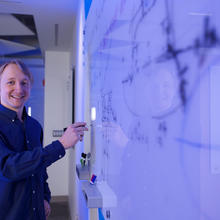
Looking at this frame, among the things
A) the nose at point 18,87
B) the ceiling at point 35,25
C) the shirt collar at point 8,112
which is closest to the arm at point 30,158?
the shirt collar at point 8,112

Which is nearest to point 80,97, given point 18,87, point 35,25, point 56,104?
point 18,87

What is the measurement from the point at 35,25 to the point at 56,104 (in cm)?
171

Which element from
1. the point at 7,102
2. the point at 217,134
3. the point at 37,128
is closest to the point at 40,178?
the point at 37,128

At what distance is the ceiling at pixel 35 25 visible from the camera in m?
2.95

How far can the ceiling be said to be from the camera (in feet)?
9.68

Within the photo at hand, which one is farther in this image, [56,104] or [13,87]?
[56,104]

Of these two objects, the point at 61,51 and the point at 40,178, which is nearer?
the point at 40,178

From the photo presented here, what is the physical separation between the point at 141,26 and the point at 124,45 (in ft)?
0.50

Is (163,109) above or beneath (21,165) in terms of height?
above

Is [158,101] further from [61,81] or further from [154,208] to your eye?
[61,81]

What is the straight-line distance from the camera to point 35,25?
12.1 feet

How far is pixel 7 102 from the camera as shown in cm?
159

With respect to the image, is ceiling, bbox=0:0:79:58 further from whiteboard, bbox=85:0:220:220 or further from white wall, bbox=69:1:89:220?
whiteboard, bbox=85:0:220:220

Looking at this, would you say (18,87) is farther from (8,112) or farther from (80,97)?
(80,97)
